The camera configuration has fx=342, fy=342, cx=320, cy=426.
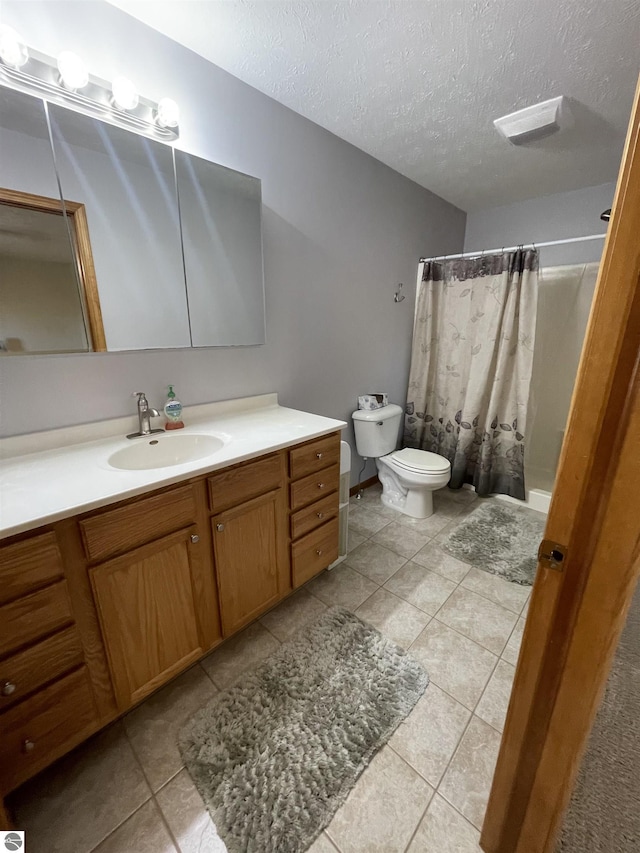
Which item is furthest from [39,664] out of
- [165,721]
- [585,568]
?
[585,568]

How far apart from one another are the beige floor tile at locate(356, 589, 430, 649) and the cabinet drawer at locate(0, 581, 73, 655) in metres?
1.19

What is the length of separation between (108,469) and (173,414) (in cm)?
44

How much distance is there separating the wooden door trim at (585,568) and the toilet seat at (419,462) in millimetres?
1558

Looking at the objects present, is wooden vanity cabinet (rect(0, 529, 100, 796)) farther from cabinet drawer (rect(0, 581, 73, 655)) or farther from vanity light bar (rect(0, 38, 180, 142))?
vanity light bar (rect(0, 38, 180, 142))

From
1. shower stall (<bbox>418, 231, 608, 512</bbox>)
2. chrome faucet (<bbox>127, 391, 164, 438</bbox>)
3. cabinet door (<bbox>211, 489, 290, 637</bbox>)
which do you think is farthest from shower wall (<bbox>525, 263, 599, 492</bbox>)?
chrome faucet (<bbox>127, 391, 164, 438</bbox>)

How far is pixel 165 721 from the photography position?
1.18 meters

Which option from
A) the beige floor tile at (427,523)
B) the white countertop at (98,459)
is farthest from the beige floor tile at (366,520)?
the white countertop at (98,459)

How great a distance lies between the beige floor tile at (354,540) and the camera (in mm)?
2099

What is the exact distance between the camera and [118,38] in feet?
3.98

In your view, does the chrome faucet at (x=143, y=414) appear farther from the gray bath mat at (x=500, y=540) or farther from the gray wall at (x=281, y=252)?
the gray bath mat at (x=500, y=540)

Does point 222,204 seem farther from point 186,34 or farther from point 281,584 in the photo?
point 281,584

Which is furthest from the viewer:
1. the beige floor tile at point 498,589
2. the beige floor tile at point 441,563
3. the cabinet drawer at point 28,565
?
the beige floor tile at point 441,563

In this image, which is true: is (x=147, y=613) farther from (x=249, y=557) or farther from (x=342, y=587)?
(x=342, y=587)

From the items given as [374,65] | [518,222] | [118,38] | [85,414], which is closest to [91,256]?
[85,414]
